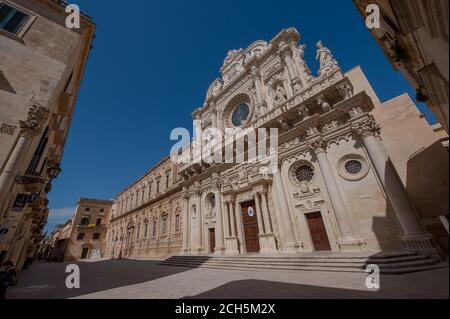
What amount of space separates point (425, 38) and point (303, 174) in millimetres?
9628

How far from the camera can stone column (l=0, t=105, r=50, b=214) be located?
613cm

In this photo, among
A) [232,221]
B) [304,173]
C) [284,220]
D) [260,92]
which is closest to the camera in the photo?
[284,220]

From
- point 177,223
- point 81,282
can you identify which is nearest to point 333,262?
point 81,282

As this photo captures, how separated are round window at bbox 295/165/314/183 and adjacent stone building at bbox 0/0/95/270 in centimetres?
1243

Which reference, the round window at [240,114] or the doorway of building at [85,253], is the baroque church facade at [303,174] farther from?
the doorway of building at [85,253]

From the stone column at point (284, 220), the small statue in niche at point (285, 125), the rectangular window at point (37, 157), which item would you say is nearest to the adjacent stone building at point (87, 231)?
the rectangular window at point (37, 157)

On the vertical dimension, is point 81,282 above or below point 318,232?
below

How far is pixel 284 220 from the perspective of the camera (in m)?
11.7

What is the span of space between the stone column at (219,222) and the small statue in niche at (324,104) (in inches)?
376

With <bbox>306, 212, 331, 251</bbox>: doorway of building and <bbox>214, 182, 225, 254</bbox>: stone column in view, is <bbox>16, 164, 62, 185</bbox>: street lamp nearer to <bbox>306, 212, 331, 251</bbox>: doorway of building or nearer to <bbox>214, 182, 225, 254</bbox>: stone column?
<bbox>214, 182, 225, 254</bbox>: stone column

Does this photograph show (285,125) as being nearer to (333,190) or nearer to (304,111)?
(304,111)

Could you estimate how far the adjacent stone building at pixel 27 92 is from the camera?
6750 mm

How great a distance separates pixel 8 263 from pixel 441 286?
34.6 feet

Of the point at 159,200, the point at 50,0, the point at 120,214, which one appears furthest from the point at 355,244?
the point at 120,214
